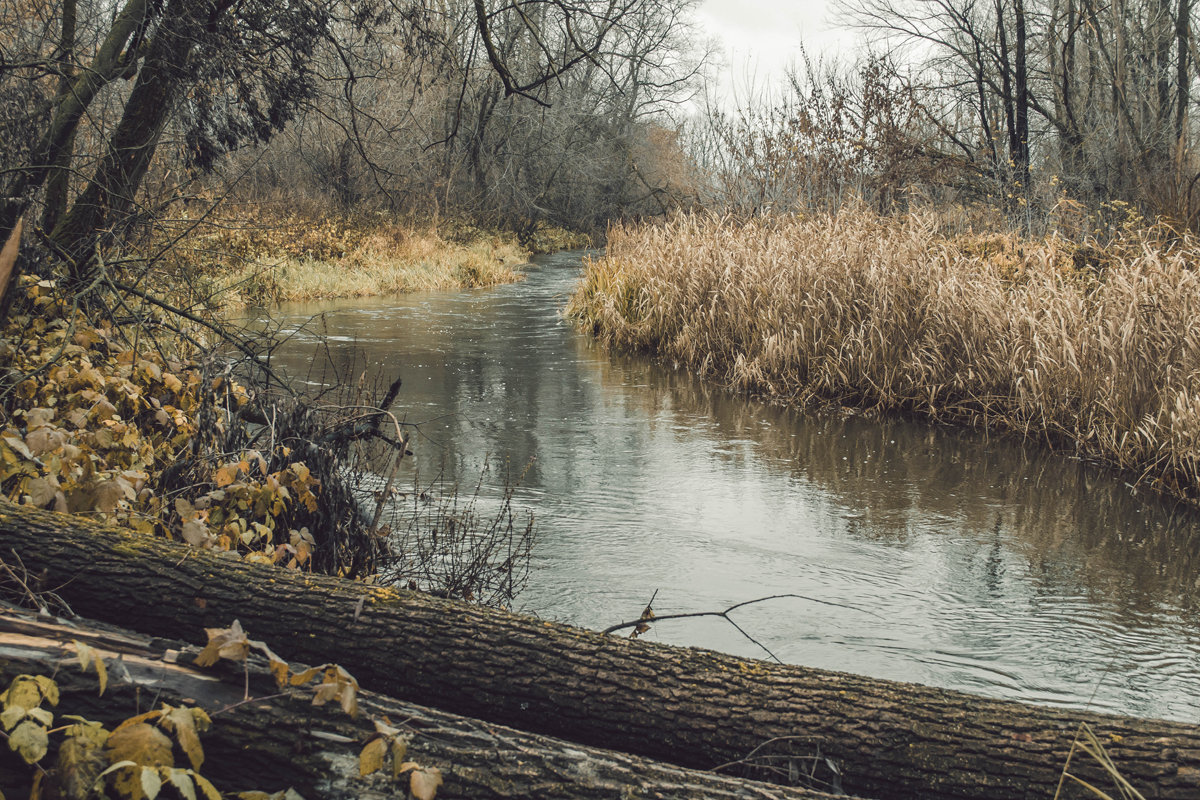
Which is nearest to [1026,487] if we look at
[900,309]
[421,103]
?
[900,309]

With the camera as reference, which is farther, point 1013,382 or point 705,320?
point 705,320

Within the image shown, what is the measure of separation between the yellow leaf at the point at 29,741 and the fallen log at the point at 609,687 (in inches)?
26.7

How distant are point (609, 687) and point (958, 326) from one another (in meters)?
7.35

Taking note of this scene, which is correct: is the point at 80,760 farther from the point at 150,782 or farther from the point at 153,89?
the point at 153,89

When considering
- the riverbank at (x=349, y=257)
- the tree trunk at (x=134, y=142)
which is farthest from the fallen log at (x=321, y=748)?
the riverbank at (x=349, y=257)

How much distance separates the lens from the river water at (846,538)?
441cm

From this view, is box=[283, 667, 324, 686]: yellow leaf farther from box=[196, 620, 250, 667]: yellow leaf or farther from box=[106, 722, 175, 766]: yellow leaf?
box=[106, 722, 175, 766]: yellow leaf

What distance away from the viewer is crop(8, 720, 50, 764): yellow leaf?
1.93 m

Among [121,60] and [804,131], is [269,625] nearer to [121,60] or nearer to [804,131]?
[121,60]

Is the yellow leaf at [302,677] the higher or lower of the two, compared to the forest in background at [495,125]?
lower

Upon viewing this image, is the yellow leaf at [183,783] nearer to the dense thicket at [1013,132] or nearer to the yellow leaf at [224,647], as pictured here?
the yellow leaf at [224,647]

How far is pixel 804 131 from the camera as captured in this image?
1407cm

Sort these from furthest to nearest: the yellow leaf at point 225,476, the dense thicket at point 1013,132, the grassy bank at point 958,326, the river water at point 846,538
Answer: the dense thicket at point 1013,132 → the grassy bank at point 958,326 → the river water at point 846,538 → the yellow leaf at point 225,476

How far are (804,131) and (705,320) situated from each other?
3899 millimetres
